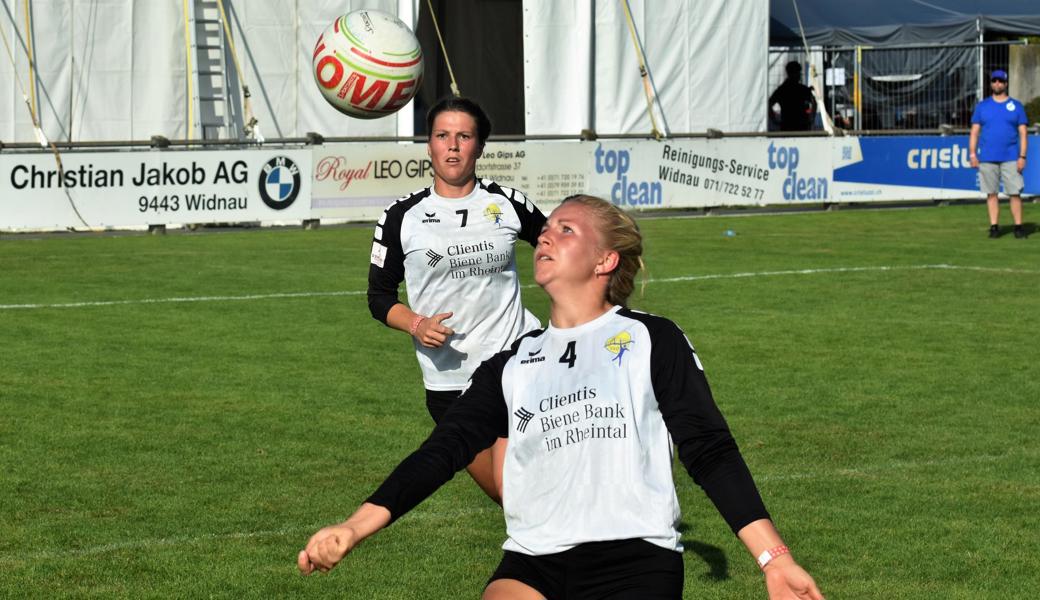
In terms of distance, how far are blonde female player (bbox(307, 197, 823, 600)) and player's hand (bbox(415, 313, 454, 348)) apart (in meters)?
1.95

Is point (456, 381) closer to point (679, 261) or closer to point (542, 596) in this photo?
point (542, 596)

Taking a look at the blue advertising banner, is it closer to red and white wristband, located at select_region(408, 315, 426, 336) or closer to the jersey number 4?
red and white wristband, located at select_region(408, 315, 426, 336)

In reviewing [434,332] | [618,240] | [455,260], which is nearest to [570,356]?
[618,240]

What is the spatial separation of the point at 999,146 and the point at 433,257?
1800cm

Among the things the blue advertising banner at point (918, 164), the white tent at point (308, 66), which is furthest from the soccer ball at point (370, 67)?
the blue advertising banner at point (918, 164)

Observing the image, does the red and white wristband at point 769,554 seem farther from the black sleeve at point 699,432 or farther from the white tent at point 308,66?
the white tent at point 308,66

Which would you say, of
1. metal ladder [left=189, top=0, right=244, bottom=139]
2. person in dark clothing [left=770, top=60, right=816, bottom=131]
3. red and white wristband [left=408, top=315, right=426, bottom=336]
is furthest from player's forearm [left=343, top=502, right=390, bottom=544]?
person in dark clothing [left=770, top=60, right=816, bottom=131]

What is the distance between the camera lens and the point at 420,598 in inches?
267

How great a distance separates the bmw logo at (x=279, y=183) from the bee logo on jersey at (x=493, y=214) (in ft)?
58.9

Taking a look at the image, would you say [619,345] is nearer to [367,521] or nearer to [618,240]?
[618,240]

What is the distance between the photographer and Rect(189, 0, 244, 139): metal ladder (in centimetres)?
2777

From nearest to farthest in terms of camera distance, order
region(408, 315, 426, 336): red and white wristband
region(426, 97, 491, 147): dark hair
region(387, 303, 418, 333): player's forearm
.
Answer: region(408, 315, 426, 336): red and white wristband, region(387, 303, 418, 333): player's forearm, region(426, 97, 491, 147): dark hair

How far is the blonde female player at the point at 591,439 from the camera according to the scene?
4.23 metres

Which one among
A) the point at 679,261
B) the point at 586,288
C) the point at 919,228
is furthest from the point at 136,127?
the point at 586,288
